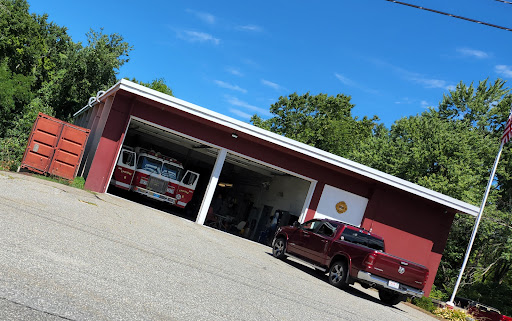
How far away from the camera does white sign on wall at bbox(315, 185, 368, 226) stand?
2219 cm

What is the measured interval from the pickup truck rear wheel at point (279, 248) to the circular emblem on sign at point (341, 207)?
5.85 m

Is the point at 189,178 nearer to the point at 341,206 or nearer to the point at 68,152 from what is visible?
the point at 68,152

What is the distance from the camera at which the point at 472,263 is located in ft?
137

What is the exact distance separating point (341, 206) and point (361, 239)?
316 inches

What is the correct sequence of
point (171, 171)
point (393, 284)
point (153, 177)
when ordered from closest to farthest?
point (393, 284)
point (153, 177)
point (171, 171)

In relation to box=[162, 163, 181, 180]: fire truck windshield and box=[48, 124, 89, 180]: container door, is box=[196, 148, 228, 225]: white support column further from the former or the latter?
box=[48, 124, 89, 180]: container door

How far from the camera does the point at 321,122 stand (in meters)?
57.9

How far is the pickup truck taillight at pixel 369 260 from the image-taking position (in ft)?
41.4

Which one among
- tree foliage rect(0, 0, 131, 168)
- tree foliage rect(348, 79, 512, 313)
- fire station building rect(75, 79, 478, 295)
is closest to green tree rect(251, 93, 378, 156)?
tree foliage rect(348, 79, 512, 313)

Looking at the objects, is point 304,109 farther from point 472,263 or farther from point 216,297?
point 216,297

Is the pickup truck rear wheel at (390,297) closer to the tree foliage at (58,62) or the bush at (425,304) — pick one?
the bush at (425,304)

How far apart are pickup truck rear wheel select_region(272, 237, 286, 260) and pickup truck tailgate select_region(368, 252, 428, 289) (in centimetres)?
441

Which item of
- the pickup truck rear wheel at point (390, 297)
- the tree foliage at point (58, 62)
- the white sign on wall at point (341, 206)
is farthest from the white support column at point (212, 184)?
the tree foliage at point (58, 62)

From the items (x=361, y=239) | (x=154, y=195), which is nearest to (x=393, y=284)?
(x=361, y=239)
